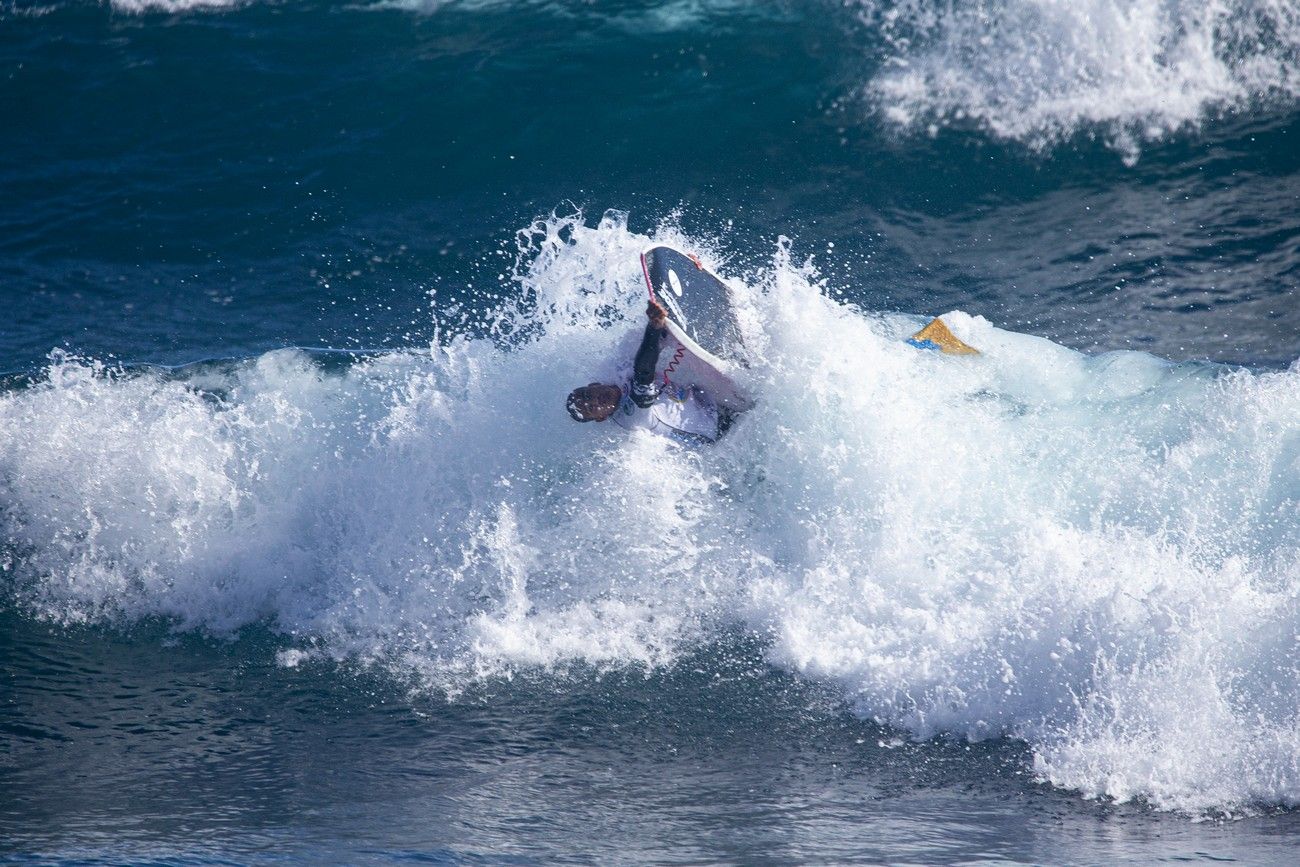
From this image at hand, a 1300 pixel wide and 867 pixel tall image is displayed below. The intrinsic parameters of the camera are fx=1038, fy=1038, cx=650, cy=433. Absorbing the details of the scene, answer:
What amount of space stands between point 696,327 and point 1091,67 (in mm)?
6698

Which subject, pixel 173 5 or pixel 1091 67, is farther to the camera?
pixel 173 5

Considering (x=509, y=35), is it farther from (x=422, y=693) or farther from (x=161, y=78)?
(x=422, y=693)

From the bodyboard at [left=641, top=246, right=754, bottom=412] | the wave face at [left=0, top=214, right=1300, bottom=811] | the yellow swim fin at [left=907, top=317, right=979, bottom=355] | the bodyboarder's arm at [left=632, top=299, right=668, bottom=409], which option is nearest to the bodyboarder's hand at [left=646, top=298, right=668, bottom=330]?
the bodyboarder's arm at [left=632, top=299, right=668, bottom=409]

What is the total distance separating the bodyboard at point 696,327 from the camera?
19.8ft

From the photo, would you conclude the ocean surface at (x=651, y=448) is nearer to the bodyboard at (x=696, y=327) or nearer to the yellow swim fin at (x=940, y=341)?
the yellow swim fin at (x=940, y=341)

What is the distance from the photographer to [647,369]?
583 cm

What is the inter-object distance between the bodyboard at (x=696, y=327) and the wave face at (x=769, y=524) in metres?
0.30

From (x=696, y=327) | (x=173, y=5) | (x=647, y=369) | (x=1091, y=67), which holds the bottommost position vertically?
(x=647, y=369)

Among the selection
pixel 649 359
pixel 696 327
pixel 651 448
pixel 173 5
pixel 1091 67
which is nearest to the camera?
pixel 649 359

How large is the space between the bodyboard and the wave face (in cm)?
30

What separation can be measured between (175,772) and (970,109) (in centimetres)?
895

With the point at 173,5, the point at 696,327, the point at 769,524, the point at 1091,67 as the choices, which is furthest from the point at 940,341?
the point at 173,5

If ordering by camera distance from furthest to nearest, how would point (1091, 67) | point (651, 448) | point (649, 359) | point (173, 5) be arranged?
point (173, 5) → point (1091, 67) → point (651, 448) → point (649, 359)

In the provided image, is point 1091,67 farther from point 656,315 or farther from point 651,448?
point 656,315
